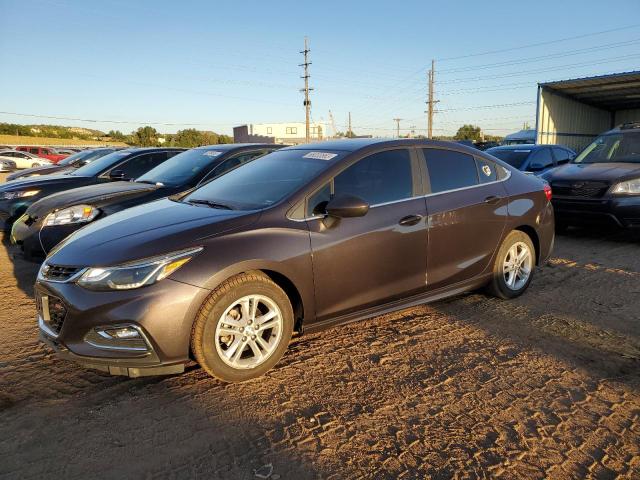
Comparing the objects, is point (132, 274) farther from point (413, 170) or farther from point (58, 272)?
point (413, 170)

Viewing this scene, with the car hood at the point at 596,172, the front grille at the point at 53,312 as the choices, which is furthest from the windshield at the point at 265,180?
the car hood at the point at 596,172

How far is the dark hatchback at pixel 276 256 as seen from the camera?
2.81m

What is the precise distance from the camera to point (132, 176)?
7.88 meters

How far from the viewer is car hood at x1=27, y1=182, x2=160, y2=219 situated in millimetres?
5391

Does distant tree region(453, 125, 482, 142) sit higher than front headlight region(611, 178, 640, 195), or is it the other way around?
distant tree region(453, 125, 482, 142)

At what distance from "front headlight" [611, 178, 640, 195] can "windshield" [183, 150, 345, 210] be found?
4922 mm

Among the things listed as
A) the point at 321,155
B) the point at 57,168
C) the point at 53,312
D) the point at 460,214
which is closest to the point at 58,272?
the point at 53,312

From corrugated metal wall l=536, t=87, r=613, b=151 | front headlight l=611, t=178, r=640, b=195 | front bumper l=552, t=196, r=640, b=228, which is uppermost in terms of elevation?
corrugated metal wall l=536, t=87, r=613, b=151

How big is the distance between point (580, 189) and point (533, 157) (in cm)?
279

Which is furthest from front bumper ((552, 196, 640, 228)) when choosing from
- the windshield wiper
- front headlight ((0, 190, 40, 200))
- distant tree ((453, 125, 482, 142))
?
distant tree ((453, 125, 482, 142))

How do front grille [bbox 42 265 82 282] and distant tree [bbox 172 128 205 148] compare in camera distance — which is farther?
distant tree [bbox 172 128 205 148]

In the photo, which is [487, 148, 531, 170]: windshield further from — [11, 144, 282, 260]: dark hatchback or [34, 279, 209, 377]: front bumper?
[34, 279, 209, 377]: front bumper

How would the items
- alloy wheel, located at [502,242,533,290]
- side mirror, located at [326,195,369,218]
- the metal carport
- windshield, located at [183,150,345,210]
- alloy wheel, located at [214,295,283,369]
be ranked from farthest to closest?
the metal carport
alloy wheel, located at [502,242,533,290]
windshield, located at [183,150,345,210]
side mirror, located at [326,195,369,218]
alloy wheel, located at [214,295,283,369]

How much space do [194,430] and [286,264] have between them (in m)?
1.11
